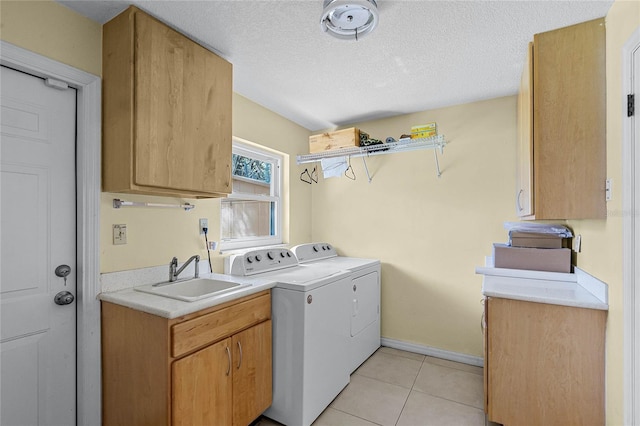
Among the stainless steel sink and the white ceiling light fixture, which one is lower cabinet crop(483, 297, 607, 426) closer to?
the stainless steel sink

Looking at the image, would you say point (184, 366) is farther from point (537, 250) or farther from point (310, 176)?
point (310, 176)

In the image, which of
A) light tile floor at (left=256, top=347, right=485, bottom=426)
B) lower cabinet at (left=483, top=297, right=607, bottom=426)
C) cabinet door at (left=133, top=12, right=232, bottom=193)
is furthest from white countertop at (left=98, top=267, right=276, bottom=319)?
lower cabinet at (left=483, top=297, right=607, bottom=426)

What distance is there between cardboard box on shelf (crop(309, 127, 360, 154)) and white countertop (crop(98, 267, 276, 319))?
1.48m

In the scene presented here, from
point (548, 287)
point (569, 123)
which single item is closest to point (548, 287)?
point (548, 287)

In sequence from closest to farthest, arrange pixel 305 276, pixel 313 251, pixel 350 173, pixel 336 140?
pixel 305 276
pixel 336 140
pixel 313 251
pixel 350 173

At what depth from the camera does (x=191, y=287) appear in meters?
2.06

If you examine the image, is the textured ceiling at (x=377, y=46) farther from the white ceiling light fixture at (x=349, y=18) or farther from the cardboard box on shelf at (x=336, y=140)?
the cardboard box on shelf at (x=336, y=140)

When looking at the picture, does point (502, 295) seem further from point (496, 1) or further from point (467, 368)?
point (496, 1)

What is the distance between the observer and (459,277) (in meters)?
2.77

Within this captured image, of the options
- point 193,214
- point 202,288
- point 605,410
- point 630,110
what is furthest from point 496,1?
point 202,288

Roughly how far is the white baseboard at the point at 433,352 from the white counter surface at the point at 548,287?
1.00 metres

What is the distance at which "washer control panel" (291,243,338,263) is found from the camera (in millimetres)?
2902

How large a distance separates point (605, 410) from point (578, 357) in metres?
0.25

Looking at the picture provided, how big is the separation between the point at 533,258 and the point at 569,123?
92cm
